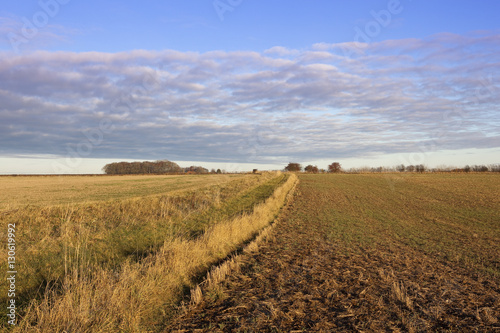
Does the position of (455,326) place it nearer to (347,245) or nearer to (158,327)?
(158,327)

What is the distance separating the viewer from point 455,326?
5441mm

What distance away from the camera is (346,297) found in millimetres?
6734

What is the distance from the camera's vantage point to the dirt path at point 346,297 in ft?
18.0

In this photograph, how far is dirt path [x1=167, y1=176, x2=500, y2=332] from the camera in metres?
5.50

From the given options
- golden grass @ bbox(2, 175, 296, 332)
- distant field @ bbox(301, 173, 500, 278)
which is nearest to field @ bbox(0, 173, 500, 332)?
golden grass @ bbox(2, 175, 296, 332)

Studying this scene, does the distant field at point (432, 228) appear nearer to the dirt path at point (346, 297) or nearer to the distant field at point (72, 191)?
the dirt path at point (346, 297)

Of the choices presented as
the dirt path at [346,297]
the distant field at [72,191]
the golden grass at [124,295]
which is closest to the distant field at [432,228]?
the dirt path at [346,297]

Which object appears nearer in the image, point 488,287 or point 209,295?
point 209,295

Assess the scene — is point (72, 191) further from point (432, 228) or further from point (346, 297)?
point (346, 297)

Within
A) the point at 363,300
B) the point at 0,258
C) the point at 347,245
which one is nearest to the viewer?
the point at 363,300

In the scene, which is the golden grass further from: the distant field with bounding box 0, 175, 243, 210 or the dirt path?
the distant field with bounding box 0, 175, 243, 210

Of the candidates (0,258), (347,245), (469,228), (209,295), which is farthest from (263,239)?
(469,228)

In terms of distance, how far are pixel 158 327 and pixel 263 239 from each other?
777cm

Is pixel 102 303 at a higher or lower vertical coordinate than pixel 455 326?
higher
